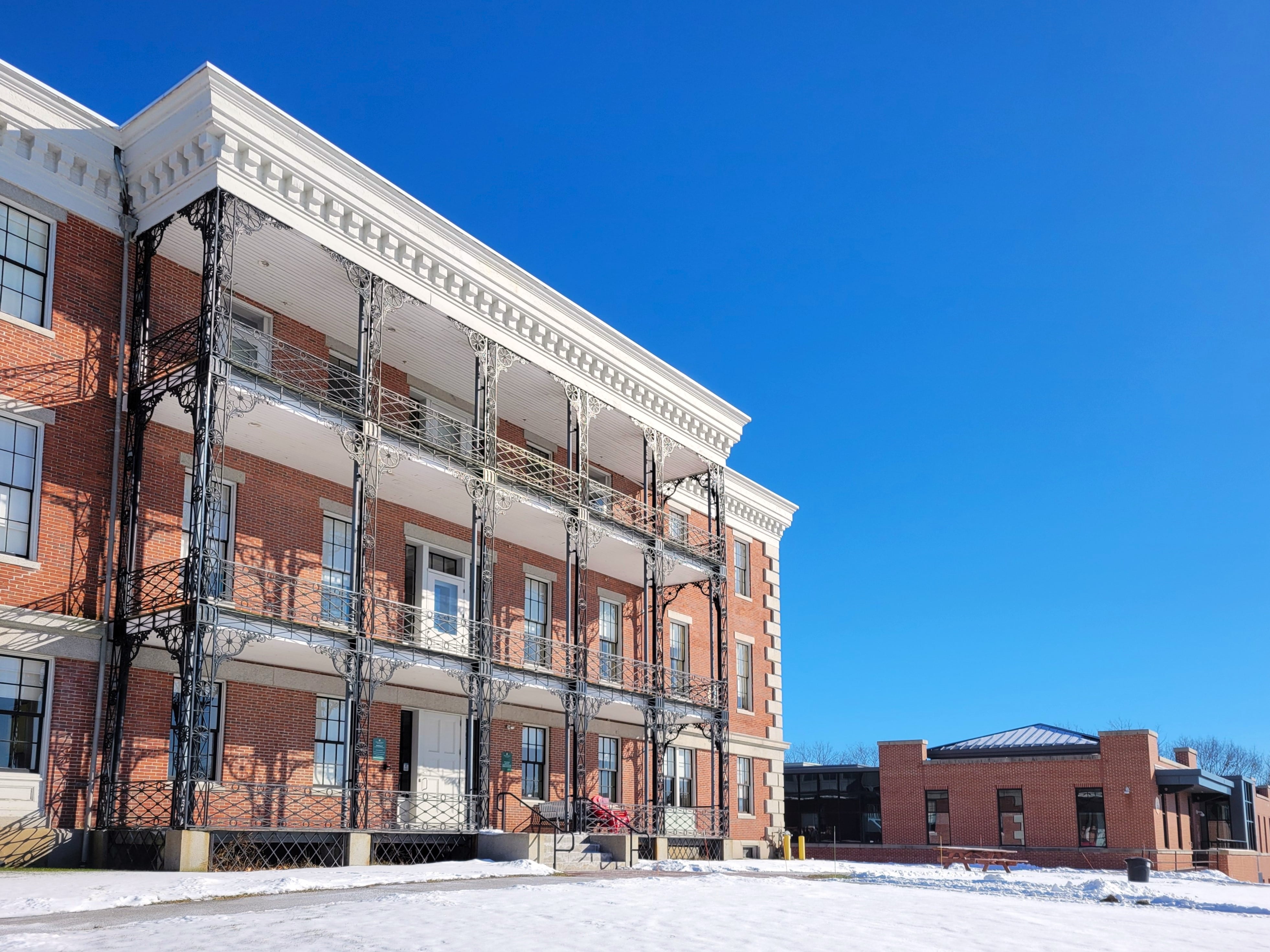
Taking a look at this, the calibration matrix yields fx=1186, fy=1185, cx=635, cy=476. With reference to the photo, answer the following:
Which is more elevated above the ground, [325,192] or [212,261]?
[325,192]

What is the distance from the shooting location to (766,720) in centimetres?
3956

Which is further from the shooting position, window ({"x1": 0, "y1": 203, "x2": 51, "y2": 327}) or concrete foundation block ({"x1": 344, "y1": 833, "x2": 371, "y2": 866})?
concrete foundation block ({"x1": 344, "y1": 833, "x2": 371, "y2": 866})

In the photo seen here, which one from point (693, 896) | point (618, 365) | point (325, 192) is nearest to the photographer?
point (693, 896)

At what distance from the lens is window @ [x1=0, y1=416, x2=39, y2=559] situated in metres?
19.0

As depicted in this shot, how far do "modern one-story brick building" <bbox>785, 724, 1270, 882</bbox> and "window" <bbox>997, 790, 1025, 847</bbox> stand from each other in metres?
0.04

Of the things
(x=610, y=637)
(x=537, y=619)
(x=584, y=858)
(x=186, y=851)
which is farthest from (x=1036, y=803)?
(x=186, y=851)

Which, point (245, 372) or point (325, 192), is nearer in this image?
point (245, 372)

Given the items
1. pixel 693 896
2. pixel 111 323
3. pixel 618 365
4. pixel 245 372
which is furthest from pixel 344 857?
pixel 618 365

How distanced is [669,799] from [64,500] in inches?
791

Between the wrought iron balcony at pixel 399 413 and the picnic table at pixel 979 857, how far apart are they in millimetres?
11158

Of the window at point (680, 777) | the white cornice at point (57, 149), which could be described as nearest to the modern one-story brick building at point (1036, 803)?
the window at point (680, 777)

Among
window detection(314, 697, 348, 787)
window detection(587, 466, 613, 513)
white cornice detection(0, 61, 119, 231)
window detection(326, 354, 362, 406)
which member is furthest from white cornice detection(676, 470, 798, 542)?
white cornice detection(0, 61, 119, 231)

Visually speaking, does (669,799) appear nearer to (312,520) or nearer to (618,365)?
(618,365)

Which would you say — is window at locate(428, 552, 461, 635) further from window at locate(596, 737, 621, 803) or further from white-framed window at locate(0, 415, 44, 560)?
white-framed window at locate(0, 415, 44, 560)
